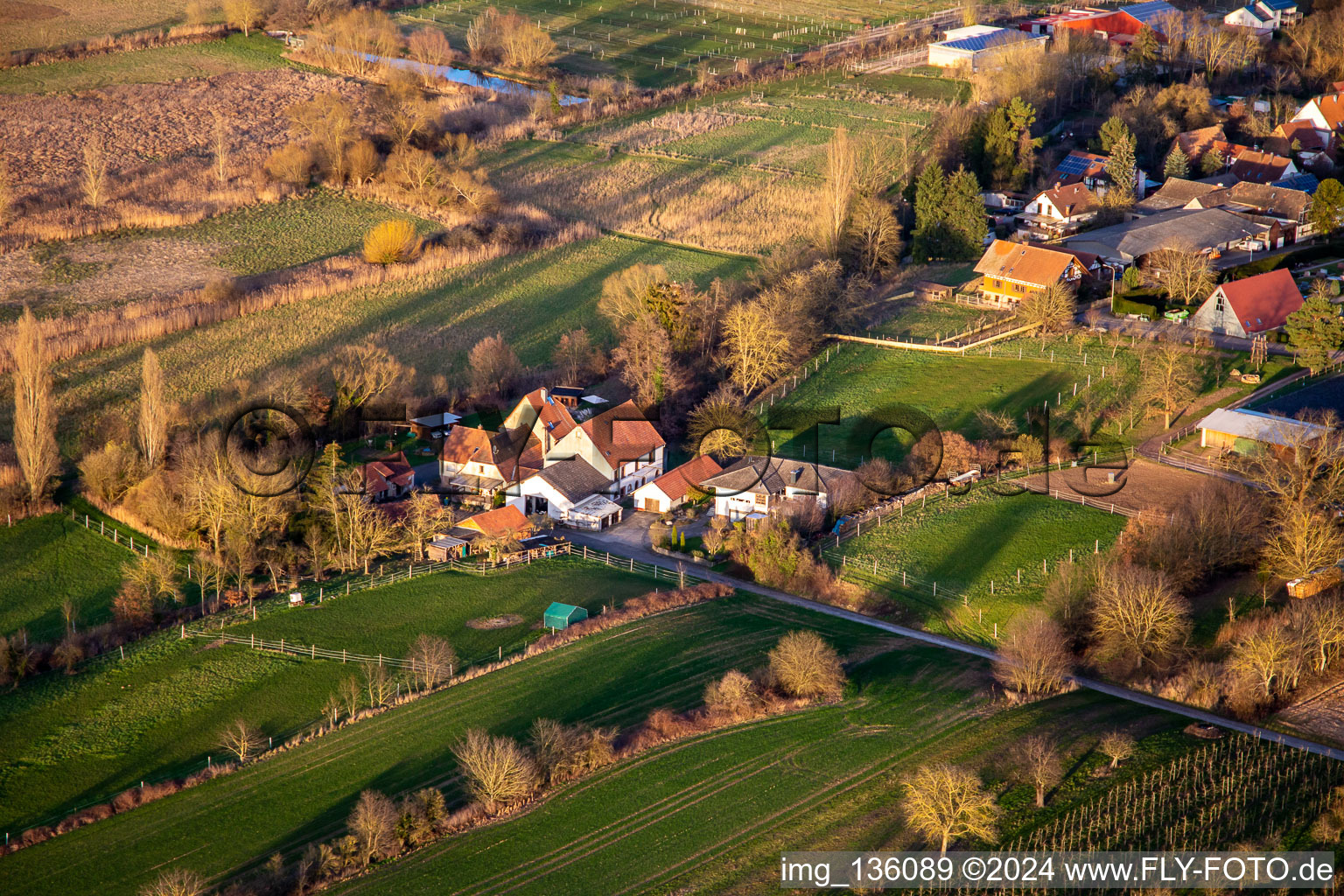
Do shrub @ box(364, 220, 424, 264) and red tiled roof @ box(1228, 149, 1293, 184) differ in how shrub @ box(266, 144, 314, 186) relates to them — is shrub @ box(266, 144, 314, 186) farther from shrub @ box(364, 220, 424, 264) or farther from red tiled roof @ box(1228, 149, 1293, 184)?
red tiled roof @ box(1228, 149, 1293, 184)

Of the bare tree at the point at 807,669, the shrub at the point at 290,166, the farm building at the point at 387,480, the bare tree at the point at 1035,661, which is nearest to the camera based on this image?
the bare tree at the point at 807,669

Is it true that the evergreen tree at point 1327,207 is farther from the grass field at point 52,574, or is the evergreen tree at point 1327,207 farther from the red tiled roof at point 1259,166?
the grass field at point 52,574

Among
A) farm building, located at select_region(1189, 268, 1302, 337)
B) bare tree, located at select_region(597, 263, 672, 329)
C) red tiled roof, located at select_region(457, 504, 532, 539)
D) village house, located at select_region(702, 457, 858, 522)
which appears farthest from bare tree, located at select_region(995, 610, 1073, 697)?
farm building, located at select_region(1189, 268, 1302, 337)

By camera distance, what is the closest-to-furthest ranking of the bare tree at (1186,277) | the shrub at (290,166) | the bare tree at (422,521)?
the bare tree at (422,521)
the bare tree at (1186,277)
the shrub at (290,166)

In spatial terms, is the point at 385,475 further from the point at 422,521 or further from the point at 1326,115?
the point at 1326,115

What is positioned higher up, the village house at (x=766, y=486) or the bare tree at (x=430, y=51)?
the bare tree at (x=430, y=51)

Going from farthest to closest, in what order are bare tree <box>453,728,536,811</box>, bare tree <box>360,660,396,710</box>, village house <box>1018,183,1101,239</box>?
→ 1. village house <box>1018,183,1101,239</box>
2. bare tree <box>360,660,396,710</box>
3. bare tree <box>453,728,536,811</box>

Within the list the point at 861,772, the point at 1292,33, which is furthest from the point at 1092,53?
the point at 861,772

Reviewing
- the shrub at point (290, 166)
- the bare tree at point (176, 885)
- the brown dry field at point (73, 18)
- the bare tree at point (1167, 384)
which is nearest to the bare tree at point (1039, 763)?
the bare tree at point (176, 885)
